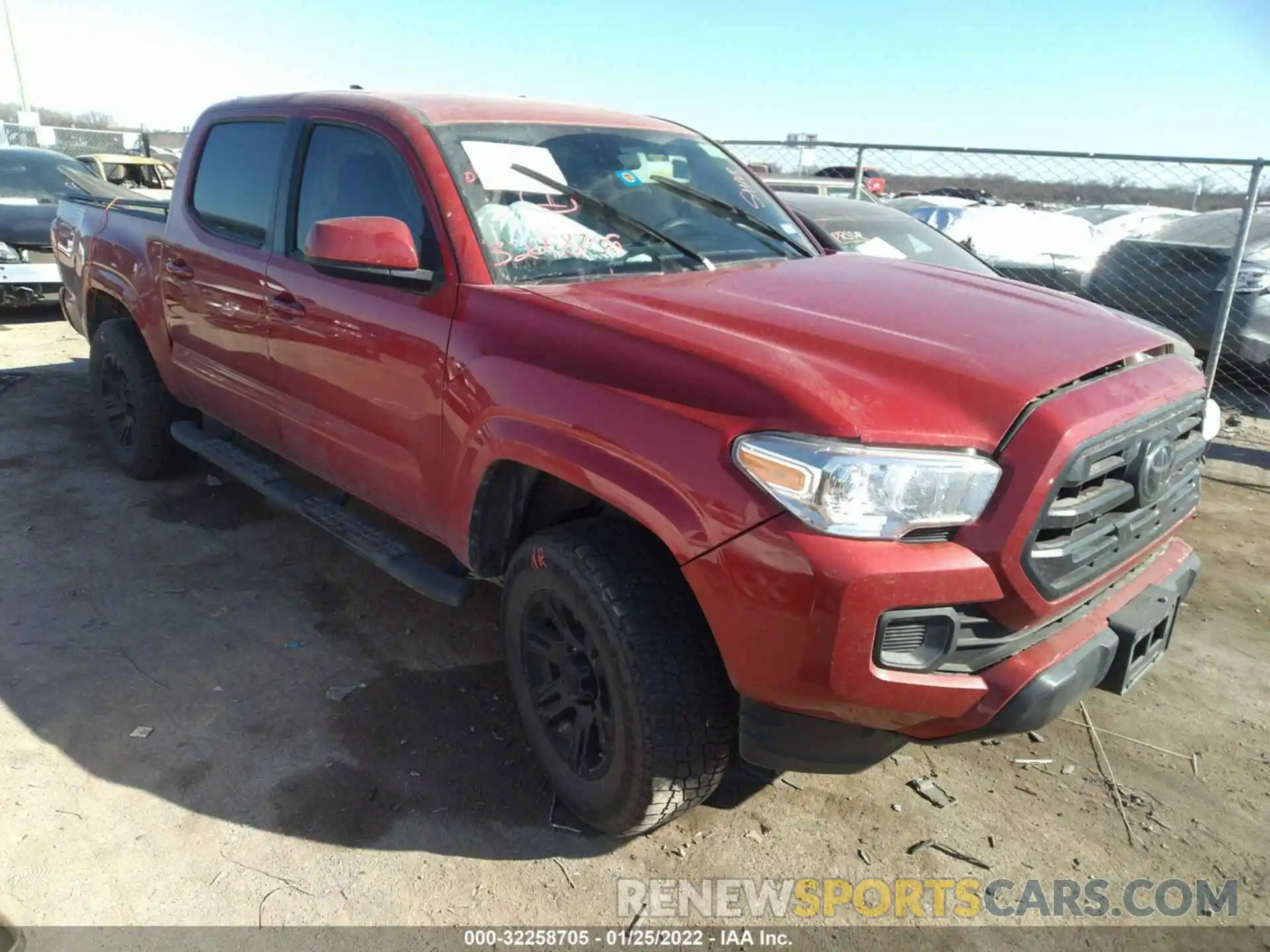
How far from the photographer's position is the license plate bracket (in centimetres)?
223

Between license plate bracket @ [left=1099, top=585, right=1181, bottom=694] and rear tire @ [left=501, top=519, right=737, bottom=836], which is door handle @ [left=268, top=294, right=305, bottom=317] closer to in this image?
rear tire @ [left=501, top=519, right=737, bottom=836]

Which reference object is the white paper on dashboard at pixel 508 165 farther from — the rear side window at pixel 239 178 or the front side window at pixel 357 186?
the rear side window at pixel 239 178

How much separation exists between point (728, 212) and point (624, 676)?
6.34ft

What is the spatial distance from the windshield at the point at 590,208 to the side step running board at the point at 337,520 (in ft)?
3.33

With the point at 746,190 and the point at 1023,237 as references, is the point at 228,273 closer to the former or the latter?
the point at 746,190

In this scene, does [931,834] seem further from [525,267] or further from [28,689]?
[28,689]

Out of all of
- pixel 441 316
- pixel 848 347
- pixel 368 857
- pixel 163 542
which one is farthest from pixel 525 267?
pixel 163 542

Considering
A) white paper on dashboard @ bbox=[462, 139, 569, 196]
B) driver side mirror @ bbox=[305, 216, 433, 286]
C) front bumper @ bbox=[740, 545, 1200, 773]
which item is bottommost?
front bumper @ bbox=[740, 545, 1200, 773]

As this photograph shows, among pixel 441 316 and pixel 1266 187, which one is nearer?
pixel 441 316

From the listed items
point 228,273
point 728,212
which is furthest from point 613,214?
point 228,273

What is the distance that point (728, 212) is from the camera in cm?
341

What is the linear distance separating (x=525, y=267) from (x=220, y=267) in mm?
1802

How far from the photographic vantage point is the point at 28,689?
10.3 ft

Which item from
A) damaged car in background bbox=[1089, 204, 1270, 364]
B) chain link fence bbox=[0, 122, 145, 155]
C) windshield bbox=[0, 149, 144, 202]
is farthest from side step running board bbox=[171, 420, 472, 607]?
chain link fence bbox=[0, 122, 145, 155]
